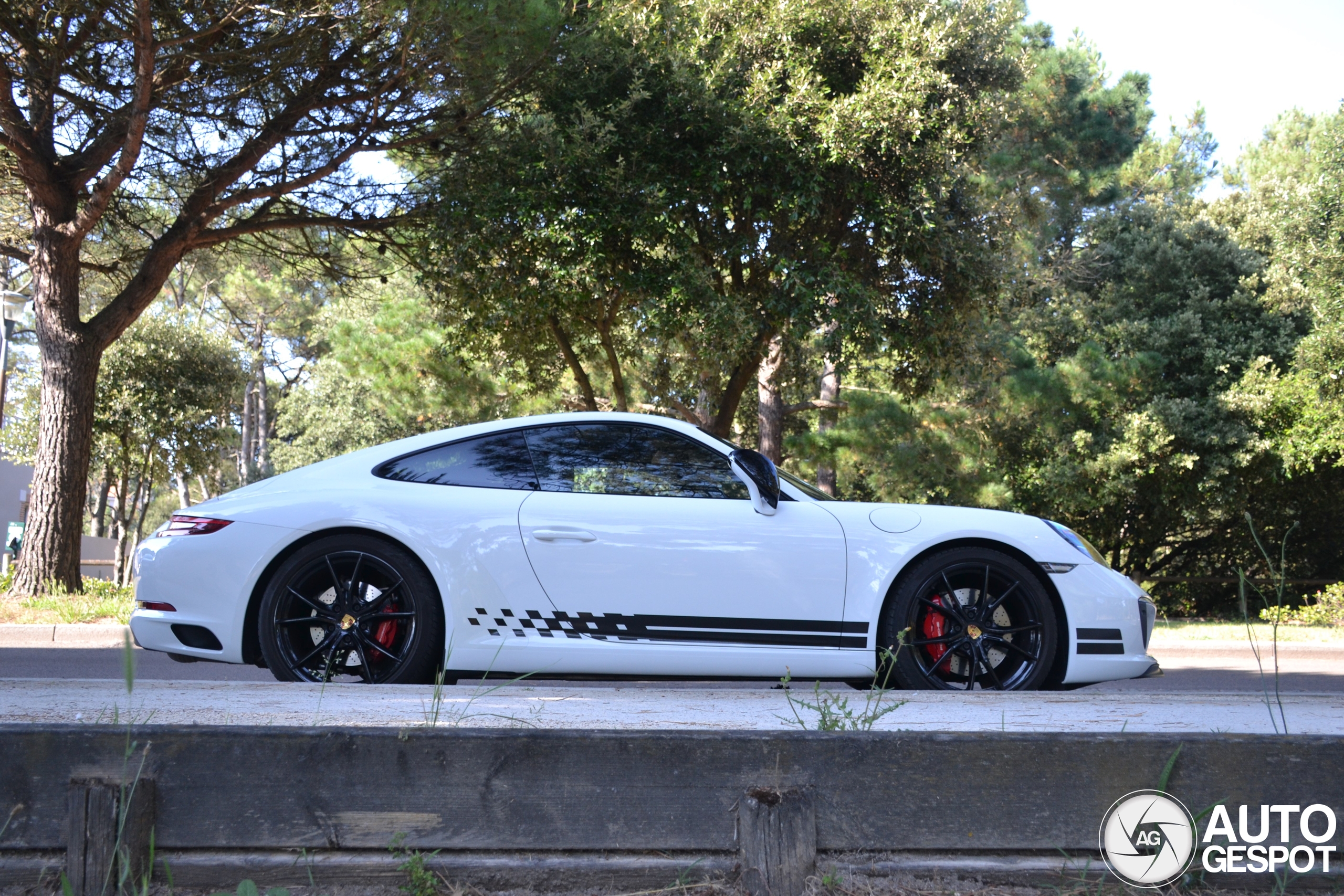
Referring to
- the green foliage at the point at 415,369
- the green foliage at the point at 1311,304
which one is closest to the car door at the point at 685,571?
the green foliage at the point at 415,369

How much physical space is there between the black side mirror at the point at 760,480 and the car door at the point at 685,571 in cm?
5

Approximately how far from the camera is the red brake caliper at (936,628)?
159 inches

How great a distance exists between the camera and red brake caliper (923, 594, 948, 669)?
4.05m

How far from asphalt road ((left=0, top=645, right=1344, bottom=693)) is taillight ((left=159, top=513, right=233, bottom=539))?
1.19m

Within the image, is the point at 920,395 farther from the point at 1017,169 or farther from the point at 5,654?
→ the point at 1017,169

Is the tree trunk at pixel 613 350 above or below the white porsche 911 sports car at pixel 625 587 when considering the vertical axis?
above

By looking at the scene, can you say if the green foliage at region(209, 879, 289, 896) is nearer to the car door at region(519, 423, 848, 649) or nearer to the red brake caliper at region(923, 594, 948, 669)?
the car door at region(519, 423, 848, 649)

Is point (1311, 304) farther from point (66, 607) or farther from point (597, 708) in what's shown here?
point (66, 607)

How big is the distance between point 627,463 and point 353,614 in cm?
135

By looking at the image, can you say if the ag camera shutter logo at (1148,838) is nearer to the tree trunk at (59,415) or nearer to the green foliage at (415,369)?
the tree trunk at (59,415)

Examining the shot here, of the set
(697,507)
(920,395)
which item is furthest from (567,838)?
(920,395)

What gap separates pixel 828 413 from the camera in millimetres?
18500

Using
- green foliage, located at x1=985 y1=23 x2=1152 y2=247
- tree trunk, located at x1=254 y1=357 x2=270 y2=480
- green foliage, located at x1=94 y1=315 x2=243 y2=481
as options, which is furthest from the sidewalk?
tree trunk, located at x1=254 y1=357 x2=270 y2=480

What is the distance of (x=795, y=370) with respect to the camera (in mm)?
14203
